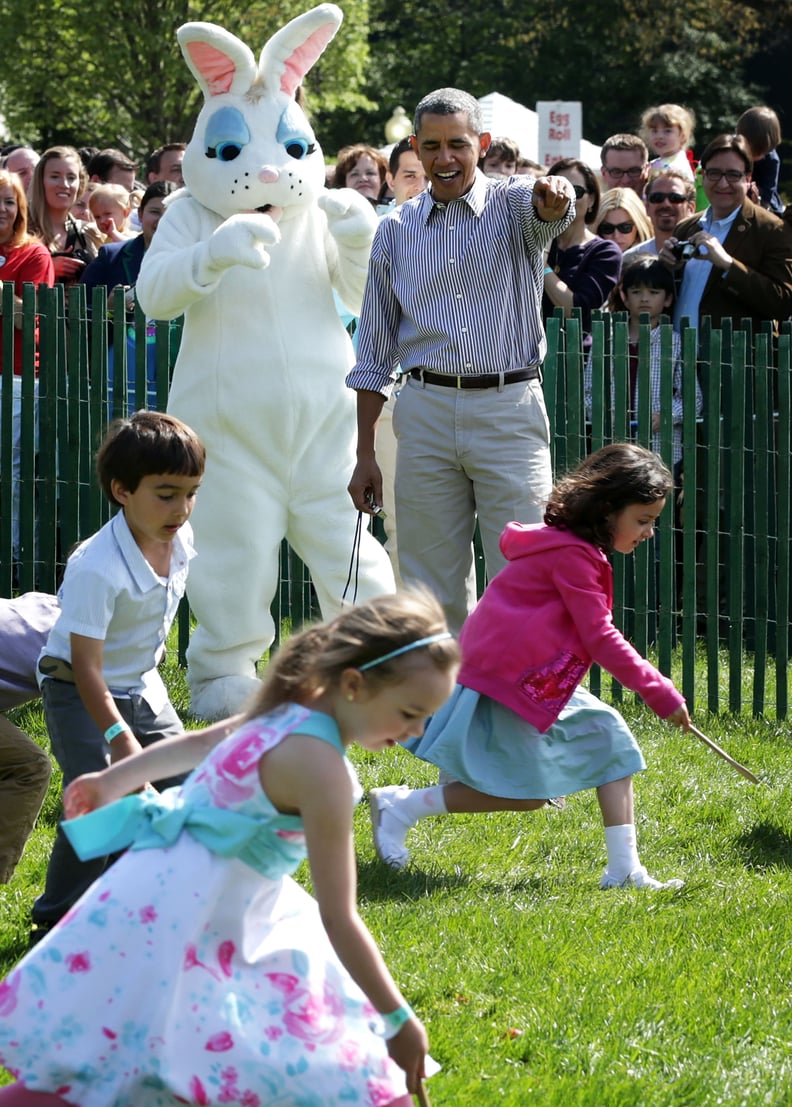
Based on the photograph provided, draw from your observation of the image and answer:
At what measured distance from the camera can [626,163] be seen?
10.9 metres

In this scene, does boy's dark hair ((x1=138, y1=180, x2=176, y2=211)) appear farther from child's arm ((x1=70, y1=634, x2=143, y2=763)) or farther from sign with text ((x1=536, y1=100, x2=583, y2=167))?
sign with text ((x1=536, y1=100, x2=583, y2=167))

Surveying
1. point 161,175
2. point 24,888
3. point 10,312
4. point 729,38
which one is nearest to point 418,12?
point 729,38

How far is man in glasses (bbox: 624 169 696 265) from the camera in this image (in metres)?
9.34

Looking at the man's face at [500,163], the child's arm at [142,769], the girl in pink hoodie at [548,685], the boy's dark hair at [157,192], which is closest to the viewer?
the child's arm at [142,769]

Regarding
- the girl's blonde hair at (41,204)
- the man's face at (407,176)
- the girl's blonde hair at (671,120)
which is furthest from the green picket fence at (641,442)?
the girl's blonde hair at (671,120)

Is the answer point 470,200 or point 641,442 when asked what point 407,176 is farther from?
point 470,200

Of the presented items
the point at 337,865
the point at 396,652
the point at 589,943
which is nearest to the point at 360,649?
the point at 396,652

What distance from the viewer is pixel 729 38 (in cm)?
3706

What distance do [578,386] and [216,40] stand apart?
222 cm

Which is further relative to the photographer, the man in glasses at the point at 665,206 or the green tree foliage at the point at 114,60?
the green tree foliage at the point at 114,60

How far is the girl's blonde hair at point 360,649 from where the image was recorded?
2965 millimetres

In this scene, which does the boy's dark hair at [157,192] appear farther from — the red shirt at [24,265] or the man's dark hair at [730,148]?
the man's dark hair at [730,148]

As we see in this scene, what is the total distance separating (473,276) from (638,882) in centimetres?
214

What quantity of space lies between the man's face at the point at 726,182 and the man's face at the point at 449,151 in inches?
124
